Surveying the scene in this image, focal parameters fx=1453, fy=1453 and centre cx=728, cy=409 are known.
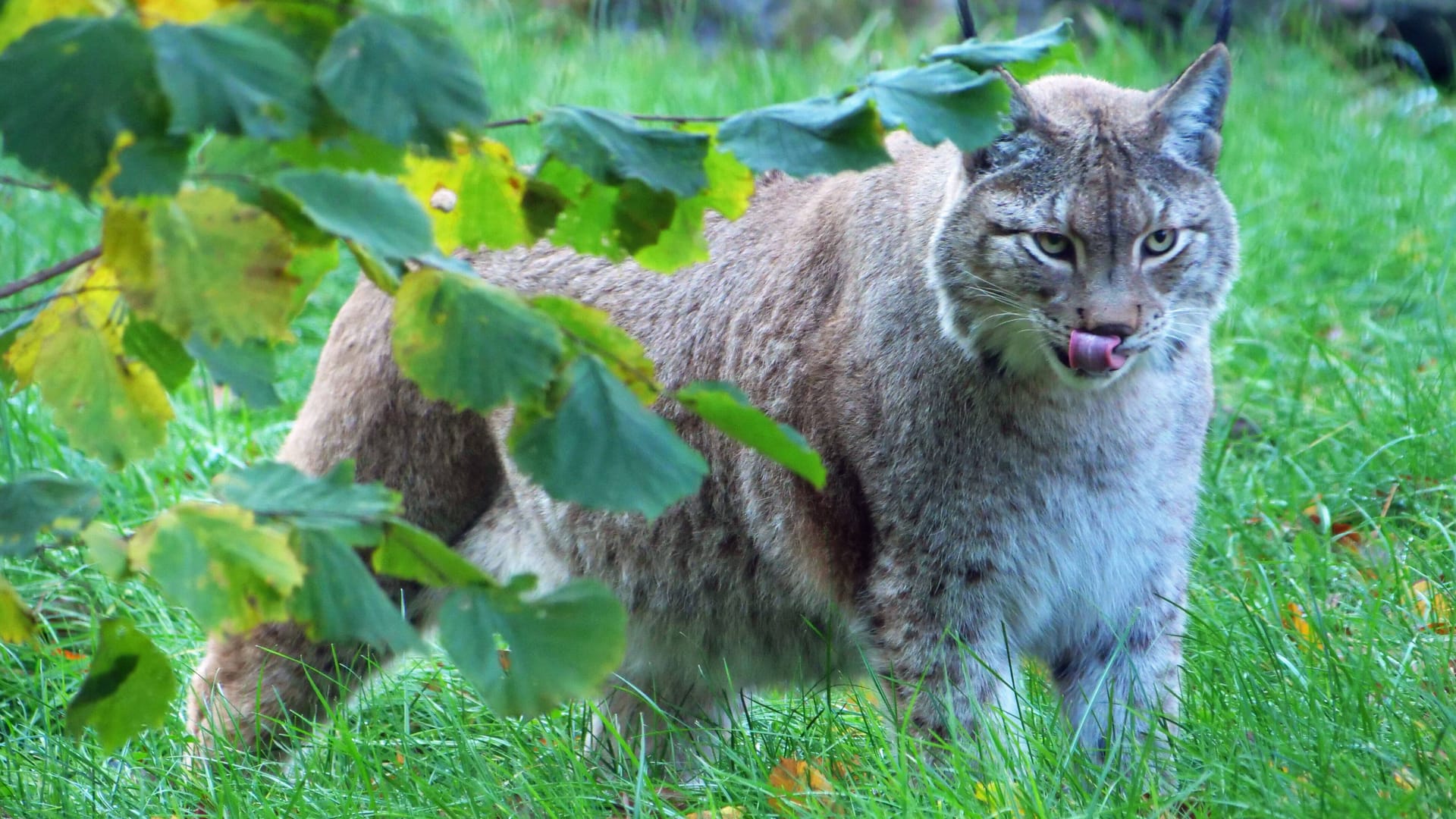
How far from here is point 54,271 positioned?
5.65ft

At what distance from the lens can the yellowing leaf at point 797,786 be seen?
2.43 meters

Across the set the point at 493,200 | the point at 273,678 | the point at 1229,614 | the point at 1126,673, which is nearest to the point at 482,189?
the point at 493,200

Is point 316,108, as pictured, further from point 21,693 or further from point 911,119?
point 21,693

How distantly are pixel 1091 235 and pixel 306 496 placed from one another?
5.46ft

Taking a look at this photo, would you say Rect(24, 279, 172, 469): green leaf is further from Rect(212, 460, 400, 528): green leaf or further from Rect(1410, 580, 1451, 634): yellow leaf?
Rect(1410, 580, 1451, 634): yellow leaf

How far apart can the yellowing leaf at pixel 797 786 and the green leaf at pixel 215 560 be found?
1.24 metres

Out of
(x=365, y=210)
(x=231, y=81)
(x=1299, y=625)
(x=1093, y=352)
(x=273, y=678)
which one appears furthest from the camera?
(x=273, y=678)

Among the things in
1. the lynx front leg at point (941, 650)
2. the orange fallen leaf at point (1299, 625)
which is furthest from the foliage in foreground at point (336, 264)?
the orange fallen leaf at point (1299, 625)

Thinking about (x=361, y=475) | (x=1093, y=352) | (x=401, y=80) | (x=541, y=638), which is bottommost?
(x=361, y=475)

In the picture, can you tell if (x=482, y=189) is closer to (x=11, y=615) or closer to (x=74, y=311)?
(x=74, y=311)

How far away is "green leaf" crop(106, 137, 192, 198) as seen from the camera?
1277 millimetres

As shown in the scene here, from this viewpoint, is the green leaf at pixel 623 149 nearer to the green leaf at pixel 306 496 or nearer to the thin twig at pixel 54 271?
the green leaf at pixel 306 496

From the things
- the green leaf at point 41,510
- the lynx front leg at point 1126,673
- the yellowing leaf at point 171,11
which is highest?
the yellowing leaf at point 171,11

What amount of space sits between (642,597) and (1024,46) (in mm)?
1796
